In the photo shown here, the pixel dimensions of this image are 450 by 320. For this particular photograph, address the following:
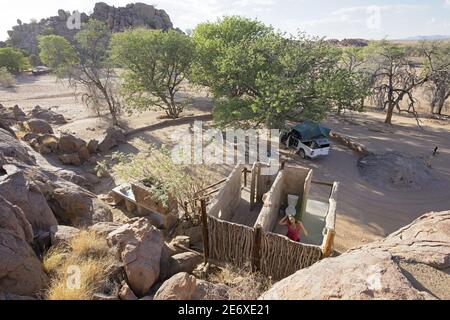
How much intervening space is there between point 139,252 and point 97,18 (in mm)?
62718

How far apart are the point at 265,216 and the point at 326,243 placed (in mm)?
1542

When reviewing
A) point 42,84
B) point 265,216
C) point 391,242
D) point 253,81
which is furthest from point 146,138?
point 42,84

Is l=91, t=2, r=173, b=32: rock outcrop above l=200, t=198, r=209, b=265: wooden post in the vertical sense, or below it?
→ above

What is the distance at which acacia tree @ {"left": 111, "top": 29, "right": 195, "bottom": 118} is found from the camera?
65.7 feet

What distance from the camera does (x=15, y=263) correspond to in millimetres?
4336

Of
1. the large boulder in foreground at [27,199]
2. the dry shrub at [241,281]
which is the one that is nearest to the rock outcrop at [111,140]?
the large boulder in foreground at [27,199]

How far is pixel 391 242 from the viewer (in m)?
5.33

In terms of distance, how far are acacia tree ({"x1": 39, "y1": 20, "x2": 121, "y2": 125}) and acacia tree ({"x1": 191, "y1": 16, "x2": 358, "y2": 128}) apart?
34.1 feet

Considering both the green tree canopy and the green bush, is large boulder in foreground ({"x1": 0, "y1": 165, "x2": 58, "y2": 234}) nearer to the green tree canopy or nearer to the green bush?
the green tree canopy

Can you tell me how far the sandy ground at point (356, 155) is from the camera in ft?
35.9

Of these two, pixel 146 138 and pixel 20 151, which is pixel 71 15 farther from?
pixel 20 151

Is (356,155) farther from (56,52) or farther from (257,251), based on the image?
(56,52)

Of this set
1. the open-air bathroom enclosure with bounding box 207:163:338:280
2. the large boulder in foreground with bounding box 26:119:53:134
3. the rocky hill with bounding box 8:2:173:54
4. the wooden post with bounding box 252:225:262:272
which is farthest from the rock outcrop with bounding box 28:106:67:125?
the rocky hill with bounding box 8:2:173:54

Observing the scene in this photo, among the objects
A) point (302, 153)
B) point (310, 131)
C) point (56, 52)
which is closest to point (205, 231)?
point (302, 153)
